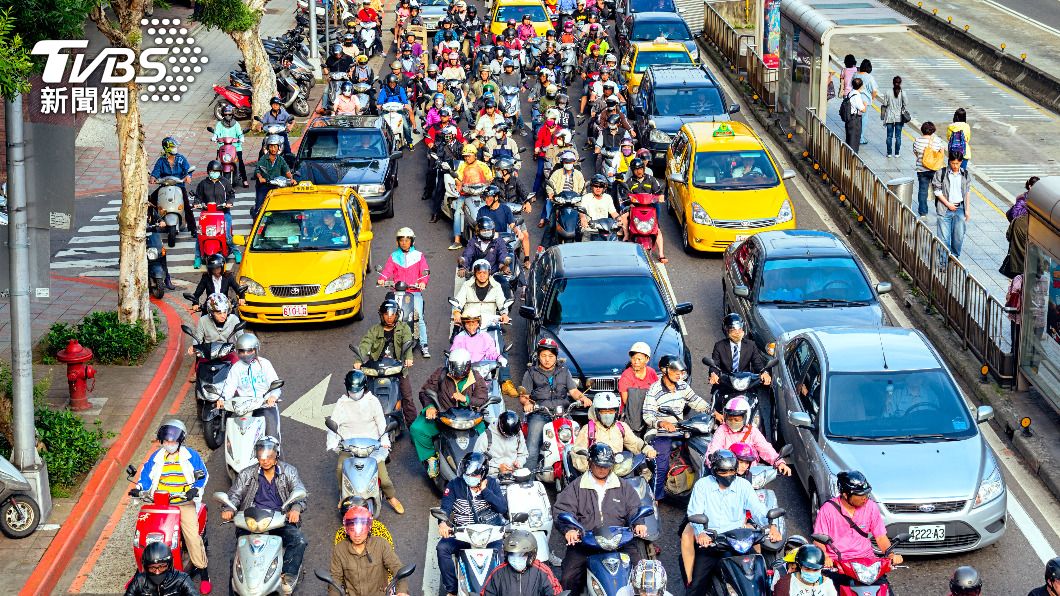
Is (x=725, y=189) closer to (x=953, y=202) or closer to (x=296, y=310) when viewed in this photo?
(x=953, y=202)

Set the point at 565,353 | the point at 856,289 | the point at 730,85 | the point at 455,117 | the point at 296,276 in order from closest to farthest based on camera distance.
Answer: the point at 565,353, the point at 856,289, the point at 296,276, the point at 455,117, the point at 730,85

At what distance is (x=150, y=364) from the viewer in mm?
19328

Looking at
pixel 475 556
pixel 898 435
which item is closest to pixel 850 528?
pixel 898 435

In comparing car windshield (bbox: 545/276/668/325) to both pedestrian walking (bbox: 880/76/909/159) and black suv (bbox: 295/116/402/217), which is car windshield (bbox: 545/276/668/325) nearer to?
black suv (bbox: 295/116/402/217)

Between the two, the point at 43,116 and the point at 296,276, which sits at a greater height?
the point at 43,116

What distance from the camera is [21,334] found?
14.8m

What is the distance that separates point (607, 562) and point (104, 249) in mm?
16012

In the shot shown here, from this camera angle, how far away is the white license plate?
533 inches

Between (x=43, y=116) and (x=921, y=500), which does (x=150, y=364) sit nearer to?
(x=43, y=116)

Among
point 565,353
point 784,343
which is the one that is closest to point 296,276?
point 565,353

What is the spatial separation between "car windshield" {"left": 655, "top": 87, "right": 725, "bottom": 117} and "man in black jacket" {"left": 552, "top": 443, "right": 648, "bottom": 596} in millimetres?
17996

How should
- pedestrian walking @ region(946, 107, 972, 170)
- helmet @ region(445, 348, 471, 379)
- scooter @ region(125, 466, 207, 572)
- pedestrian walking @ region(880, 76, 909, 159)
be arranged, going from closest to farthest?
scooter @ region(125, 466, 207, 572) → helmet @ region(445, 348, 471, 379) → pedestrian walking @ region(946, 107, 972, 170) → pedestrian walking @ region(880, 76, 909, 159)

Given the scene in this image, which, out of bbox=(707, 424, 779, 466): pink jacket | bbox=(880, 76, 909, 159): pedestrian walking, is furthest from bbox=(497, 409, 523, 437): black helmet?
bbox=(880, 76, 909, 159): pedestrian walking

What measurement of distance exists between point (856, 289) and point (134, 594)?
402 inches
